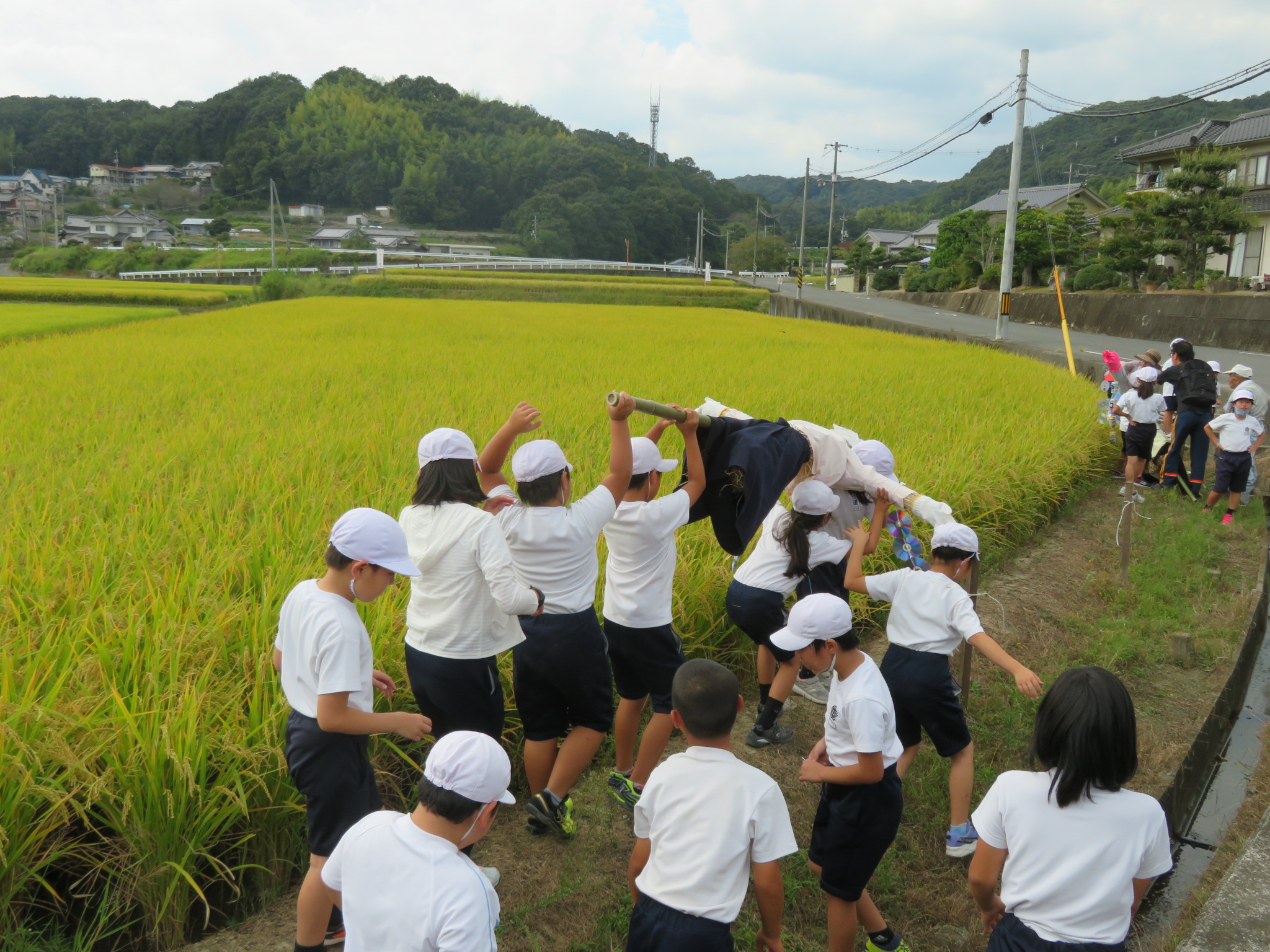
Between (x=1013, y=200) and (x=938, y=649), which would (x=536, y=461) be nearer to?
(x=938, y=649)

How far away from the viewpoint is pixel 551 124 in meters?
98.8

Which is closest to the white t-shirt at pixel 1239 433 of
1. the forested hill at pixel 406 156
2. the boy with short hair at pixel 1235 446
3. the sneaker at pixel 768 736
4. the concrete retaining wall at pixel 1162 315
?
the boy with short hair at pixel 1235 446

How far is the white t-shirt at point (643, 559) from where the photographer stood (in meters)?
2.81

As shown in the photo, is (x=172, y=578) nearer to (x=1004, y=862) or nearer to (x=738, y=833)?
(x=738, y=833)

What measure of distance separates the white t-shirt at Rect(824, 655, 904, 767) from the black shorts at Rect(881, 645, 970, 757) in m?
0.56

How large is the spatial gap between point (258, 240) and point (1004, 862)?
7371 centimetres

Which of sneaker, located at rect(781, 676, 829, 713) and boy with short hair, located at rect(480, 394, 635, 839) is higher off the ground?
boy with short hair, located at rect(480, 394, 635, 839)

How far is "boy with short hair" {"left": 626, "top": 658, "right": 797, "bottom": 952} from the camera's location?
1.80 metres

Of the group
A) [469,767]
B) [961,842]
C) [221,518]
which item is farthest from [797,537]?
[221,518]

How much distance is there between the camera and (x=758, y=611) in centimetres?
338

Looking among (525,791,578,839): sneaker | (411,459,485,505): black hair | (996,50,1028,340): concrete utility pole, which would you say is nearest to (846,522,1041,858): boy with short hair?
(525,791,578,839): sneaker

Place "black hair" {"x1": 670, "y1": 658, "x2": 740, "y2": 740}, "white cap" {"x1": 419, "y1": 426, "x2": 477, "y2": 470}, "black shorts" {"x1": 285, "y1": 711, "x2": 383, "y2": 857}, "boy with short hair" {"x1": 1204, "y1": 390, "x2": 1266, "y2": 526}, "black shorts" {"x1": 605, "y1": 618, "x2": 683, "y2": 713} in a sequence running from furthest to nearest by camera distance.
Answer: "boy with short hair" {"x1": 1204, "y1": 390, "x2": 1266, "y2": 526} → "black shorts" {"x1": 605, "y1": 618, "x2": 683, "y2": 713} → "white cap" {"x1": 419, "y1": 426, "x2": 477, "y2": 470} → "black shorts" {"x1": 285, "y1": 711, "x2": 383, "y2": 857} → "black hair" {"x1": 670, "y1": 658, "x2": 740, "y2": 740}

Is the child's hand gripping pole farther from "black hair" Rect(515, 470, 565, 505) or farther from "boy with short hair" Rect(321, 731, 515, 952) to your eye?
"boy with short hair" Rect(321, 731, 515, 952)

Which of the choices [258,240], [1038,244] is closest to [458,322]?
[1038,244]
